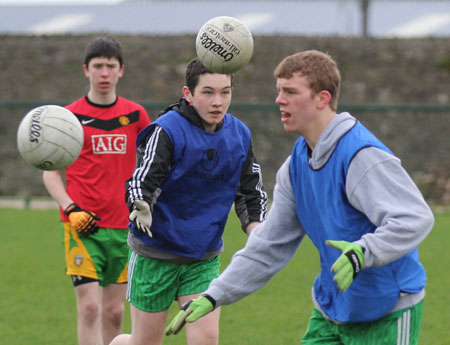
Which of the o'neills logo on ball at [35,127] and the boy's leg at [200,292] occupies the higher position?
the o'neills logo on ball at [35,127]

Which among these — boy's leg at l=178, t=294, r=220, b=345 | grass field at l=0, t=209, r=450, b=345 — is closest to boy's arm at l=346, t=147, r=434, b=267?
boy's leg at l=178, t=294, r=220, b=345

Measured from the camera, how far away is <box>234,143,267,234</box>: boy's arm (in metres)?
5.22

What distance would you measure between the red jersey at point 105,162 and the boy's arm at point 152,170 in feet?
4.18

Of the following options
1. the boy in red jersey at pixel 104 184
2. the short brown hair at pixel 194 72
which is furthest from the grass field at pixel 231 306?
the short brown hair at pixel 194 72

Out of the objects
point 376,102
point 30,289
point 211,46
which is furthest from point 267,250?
point 376,102

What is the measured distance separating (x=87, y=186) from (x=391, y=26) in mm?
24956

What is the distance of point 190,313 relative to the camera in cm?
359

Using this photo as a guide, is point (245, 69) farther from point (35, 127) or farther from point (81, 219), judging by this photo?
point (35, 127)

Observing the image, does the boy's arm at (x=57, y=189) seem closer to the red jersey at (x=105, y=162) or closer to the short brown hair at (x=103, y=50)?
the red jersey at (x=105, y=162)

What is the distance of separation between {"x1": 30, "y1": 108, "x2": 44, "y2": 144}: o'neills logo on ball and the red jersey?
1.95 feet

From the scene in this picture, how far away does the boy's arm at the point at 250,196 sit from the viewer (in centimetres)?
522

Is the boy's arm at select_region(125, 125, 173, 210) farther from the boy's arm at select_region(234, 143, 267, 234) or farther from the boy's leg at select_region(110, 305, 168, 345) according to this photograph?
the boy's leg at select_region(110, 305, 168, 345)

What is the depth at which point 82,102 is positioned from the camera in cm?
628

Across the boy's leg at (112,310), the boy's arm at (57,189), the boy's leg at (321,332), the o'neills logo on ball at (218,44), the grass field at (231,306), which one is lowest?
the grass field at (231,306)
